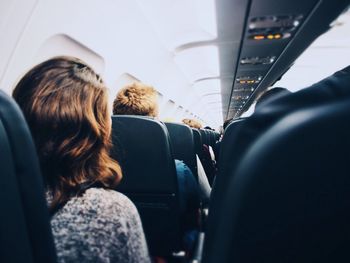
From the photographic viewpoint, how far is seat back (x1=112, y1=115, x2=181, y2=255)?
74.0 inches

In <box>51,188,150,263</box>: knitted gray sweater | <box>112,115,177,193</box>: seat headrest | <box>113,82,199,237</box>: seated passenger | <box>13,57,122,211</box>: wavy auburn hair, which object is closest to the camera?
<box>51,188,150,263</box>: knitted gray sweater

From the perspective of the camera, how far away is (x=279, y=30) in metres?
4.87

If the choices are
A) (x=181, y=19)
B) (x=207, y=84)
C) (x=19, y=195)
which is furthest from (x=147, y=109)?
(x=207, y=84)

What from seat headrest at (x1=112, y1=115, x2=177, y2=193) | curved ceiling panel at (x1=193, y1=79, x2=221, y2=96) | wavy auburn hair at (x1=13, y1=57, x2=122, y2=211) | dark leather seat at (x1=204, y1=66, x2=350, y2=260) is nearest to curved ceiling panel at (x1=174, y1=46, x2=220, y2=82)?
curved ceiling panel at (x1=193, y1=79, x2=221, y2=96)

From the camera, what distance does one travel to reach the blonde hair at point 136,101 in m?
2.26

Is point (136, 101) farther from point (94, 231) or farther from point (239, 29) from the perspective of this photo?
point (239, 29)

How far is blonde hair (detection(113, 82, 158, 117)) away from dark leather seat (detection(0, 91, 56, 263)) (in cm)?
170

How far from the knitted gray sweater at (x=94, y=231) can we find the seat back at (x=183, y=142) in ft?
6.64

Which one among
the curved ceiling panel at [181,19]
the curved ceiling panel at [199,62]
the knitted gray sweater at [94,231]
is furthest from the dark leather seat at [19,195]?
the curved ceiling panel at [199,62]

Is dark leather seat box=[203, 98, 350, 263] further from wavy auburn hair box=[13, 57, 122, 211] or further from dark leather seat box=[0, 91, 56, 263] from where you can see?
wavy auburn hair box=[13, 57, 122, 211]

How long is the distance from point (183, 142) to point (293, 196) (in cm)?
243

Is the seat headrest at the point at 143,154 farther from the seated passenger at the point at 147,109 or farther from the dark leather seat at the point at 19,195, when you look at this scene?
the dark leather seat at the point at 19,195

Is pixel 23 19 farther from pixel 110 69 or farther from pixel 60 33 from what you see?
pixel 110 69

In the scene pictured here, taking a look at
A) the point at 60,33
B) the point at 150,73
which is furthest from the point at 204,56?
A: the point at 60,33
